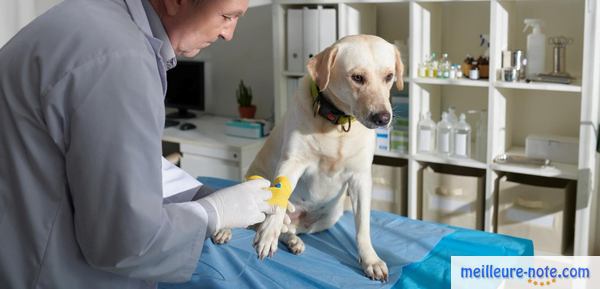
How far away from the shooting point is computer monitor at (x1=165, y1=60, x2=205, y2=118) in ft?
12.6

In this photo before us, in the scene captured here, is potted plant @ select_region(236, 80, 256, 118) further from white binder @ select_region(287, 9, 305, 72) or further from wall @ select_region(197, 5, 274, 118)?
white binder @ select_region(287, 9, 305, 72)

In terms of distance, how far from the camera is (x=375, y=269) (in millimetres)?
1710

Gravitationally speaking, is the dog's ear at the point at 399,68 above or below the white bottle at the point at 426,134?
above

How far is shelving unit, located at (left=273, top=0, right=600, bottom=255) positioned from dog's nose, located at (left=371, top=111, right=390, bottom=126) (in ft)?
4.25

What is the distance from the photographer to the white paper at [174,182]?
157 centimetres

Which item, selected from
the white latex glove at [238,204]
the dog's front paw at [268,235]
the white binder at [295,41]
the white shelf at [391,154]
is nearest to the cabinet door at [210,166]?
the white binder at [295,41]

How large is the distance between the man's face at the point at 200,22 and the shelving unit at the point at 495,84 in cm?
188

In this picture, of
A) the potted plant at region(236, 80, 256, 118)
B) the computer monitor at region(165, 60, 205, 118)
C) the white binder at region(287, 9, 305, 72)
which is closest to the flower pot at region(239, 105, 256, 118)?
the potted plant at region(236, 80, 256, 118)

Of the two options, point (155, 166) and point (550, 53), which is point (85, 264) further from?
point (550, 53)

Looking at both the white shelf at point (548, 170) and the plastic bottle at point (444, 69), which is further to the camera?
the plastic bottle at point (444, 69)

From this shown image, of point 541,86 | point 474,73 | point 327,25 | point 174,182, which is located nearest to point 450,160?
point 474,73

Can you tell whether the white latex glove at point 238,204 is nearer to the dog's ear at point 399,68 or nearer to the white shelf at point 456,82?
the dog's ear at point 399,68

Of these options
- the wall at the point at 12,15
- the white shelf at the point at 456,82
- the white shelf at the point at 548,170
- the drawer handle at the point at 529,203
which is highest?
the wall at the point at 12,15

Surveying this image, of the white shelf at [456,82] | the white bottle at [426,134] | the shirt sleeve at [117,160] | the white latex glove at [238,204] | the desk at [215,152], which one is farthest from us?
the desk at [215,152]
